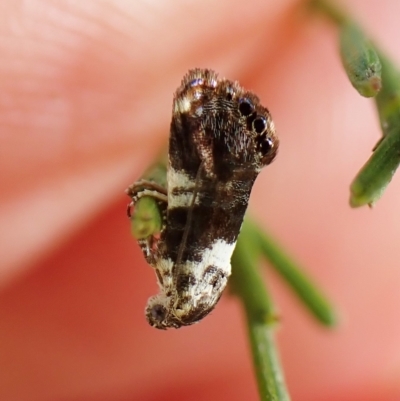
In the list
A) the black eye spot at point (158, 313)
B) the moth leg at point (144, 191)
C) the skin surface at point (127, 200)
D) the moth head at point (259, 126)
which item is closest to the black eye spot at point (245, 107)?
the moth head at point (259, 126)

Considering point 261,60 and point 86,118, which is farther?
point 261,60

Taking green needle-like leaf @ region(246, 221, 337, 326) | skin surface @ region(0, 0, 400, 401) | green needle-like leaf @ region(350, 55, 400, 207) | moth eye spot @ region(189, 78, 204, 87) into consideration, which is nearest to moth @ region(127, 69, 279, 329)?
moth eye spot @ region(189, 78, 204, 87)

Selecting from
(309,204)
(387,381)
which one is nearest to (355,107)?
(309,204)

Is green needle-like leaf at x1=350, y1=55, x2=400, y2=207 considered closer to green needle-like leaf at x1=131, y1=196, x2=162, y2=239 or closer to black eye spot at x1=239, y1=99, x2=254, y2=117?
black eye spot at x1=239, y1=99, x2=254, y2=117

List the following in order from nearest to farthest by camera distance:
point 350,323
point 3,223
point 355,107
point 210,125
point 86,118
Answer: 1. point 210,125
2. point 86,118
3. point 3,223
4. point 355,107
5. point 350,323

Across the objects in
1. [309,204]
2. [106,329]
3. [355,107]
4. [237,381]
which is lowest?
[237,381]

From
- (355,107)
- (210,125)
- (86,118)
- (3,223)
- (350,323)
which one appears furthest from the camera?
(350,323)

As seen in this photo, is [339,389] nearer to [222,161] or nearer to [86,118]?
[86,118]
